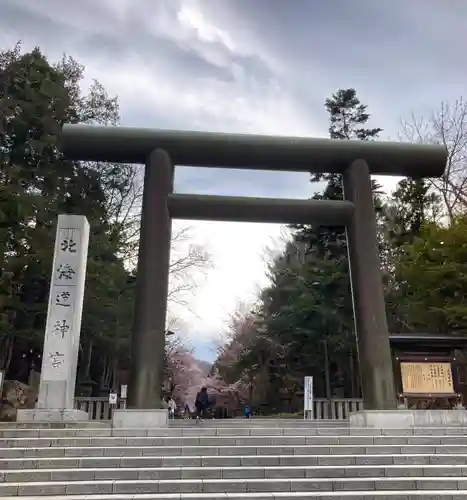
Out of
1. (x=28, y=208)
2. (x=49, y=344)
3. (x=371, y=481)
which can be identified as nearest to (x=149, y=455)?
(x=371, y=481)

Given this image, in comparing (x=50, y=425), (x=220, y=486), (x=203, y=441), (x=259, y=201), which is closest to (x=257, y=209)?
(x=259, y=201)

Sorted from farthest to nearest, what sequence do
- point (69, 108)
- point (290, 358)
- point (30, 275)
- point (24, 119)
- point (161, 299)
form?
point (290, 358)
point (69, 108)
point (24, 119)
point (30, 275)
point (161, 299)

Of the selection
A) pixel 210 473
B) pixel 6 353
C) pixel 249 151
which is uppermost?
pixel 249 151

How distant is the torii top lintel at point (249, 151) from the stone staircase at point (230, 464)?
18.9ft

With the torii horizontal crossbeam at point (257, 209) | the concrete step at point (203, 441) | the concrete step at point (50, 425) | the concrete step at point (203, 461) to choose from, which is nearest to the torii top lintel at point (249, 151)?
the torii horizontal crossbeam at point (257, 209)

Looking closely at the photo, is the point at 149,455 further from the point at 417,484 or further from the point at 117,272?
the point at 117,272

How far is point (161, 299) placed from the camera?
31.8ft

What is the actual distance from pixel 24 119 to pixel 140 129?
1272cm

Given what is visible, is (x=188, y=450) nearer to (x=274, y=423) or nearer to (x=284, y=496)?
(x=284, y=496)

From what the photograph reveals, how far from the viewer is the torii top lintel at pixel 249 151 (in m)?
10.5

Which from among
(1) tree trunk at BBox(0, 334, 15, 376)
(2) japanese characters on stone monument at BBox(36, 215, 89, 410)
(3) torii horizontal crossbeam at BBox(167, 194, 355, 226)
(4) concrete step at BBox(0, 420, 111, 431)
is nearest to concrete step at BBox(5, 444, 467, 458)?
(4) concrete step at BBox(0, 420, 111, 431)

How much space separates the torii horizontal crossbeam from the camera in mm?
10500

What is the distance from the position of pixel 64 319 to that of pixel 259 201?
16.6 feet

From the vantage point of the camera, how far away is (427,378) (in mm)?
11359
